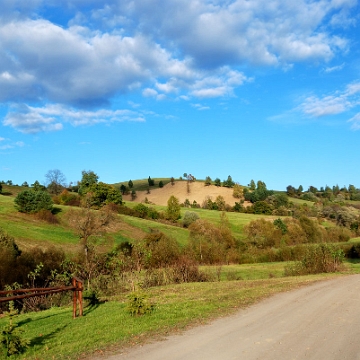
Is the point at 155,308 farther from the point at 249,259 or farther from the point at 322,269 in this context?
the point at 249,259

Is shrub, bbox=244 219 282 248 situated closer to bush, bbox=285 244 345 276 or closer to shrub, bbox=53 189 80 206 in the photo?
shrub, bbox=53 189 80 206

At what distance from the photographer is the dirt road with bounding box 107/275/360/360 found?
7637 millimetres

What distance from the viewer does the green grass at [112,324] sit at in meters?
8.82

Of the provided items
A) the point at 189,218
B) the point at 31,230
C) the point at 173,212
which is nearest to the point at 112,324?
the point at 31,230

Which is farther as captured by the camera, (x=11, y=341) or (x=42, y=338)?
(x=42, y=338)

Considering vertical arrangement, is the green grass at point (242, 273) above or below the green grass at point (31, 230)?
below

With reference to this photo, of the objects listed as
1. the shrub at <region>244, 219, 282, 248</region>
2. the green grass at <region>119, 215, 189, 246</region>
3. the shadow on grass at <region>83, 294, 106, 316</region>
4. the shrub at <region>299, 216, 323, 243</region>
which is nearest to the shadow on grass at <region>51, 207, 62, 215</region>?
the green grass at <region>119, 215, 189, 246</region>

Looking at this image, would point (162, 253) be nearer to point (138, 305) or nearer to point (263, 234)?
point (138, 305)

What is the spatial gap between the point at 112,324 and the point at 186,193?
122334 mm

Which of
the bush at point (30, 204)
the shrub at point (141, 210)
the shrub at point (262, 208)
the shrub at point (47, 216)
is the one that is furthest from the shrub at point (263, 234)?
the shrub at point (262, 208)

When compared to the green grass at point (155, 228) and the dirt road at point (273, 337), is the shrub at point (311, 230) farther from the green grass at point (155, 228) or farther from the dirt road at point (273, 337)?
the dirt road at point (273, 337)

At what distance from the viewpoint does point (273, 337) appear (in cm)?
888

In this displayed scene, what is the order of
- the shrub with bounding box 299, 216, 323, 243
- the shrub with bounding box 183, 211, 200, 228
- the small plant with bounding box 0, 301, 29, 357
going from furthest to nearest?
the shrub with bounding box 183, 211, 200, 228, the shrub with bounding box 299, 216, 323, 243, the small plant with bounding box 0, 301, 29, 357

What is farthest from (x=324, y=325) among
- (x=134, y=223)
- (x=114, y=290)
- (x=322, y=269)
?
(x=134, y=223)
